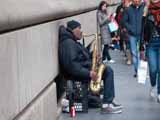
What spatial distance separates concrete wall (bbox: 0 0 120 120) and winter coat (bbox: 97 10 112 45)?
8.06 meters

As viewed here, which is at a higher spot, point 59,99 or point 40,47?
point 40,47

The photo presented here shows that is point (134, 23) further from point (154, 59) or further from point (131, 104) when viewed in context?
point (131, 104)

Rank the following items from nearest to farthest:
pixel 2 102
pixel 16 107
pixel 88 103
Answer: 1. pixel 2 102
2. pixel 16 107
3. pixel 88 103

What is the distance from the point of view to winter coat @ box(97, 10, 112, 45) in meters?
17.5

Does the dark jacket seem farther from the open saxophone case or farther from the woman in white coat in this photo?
the woman in white coat

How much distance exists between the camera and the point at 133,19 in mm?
14945

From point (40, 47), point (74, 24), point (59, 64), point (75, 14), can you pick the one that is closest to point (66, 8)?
point (74, 24)

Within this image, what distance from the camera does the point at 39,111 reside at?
7.12m

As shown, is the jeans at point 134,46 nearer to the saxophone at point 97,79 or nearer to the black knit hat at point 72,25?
the saxophone at point 97,79

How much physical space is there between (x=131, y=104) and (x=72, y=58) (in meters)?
1.99

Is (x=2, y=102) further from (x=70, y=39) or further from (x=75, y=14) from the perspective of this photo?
(x=75, y=14)

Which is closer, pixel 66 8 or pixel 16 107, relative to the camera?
pixel 16 107


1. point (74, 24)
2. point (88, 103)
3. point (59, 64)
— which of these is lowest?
point (88, 103)

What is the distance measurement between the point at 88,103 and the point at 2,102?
16.5 ft
